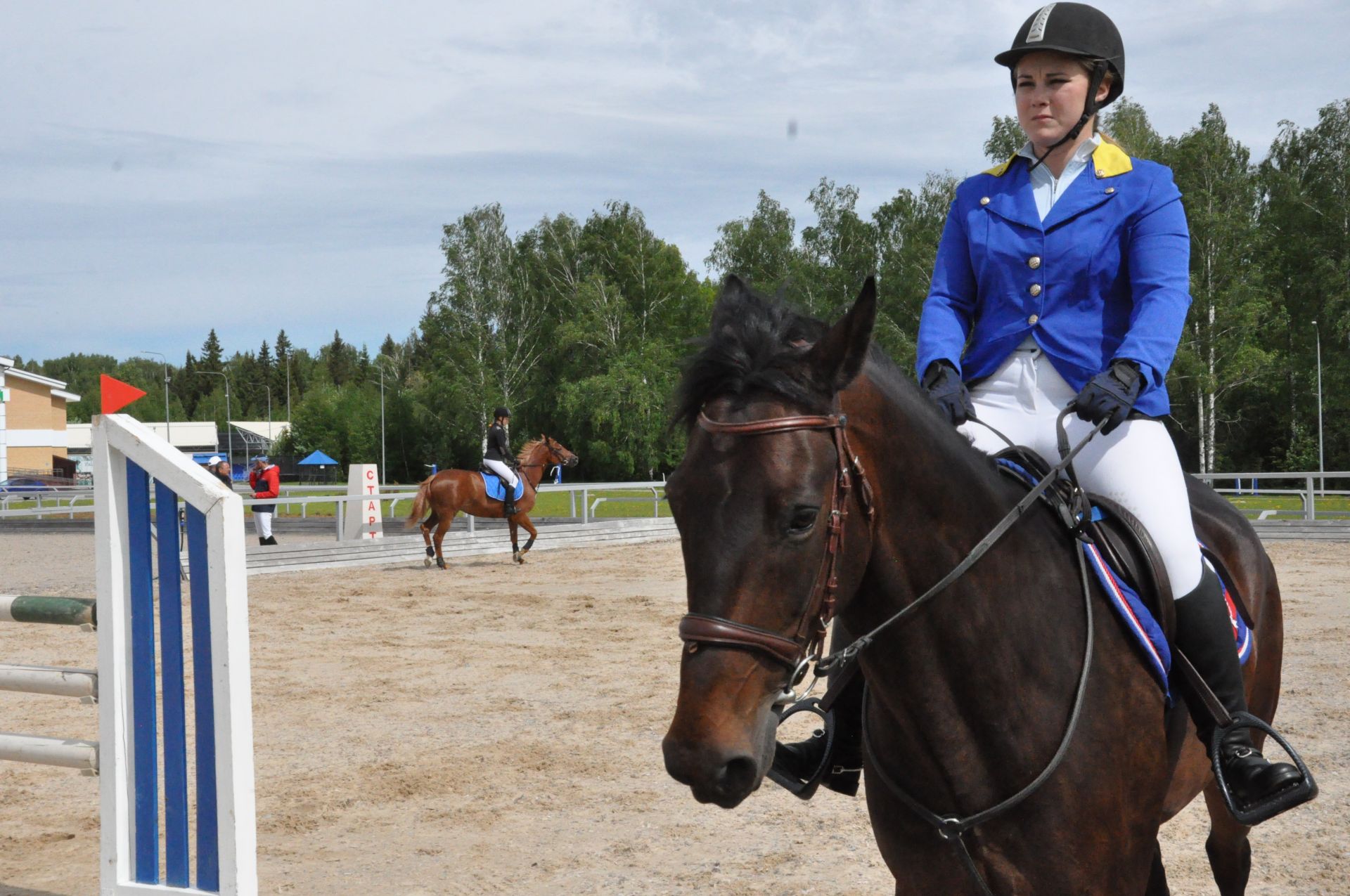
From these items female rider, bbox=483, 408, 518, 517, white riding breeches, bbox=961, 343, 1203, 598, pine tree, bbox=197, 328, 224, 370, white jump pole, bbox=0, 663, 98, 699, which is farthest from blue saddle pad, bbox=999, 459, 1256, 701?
pine tree, bbox=197, 328, 224, 370

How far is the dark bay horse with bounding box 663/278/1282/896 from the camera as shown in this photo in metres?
1.91

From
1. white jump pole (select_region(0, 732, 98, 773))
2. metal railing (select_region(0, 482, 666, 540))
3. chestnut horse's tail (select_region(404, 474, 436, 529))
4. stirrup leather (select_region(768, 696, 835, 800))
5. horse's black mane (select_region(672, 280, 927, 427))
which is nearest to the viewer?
horse's black mane (select_region(672, 280, 927, 427))

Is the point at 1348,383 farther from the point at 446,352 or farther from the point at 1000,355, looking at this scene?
the point at 1000,355

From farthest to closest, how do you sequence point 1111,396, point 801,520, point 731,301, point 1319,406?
point 1319,406 → point 1111,396 → point 731,301 → point 801,520

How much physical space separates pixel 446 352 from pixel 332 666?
155 ft

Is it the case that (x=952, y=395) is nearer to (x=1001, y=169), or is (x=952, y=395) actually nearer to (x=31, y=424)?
(x=1001, y=169)

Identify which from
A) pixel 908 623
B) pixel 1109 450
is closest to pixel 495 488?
pixel 1109 450

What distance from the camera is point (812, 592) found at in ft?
6.47

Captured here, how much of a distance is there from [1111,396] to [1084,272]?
0.42m

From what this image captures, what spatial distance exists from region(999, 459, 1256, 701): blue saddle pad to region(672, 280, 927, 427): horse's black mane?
747 mm

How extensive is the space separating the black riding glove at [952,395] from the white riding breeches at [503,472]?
1640cm

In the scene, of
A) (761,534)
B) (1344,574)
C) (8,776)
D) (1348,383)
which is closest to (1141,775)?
(761,534)

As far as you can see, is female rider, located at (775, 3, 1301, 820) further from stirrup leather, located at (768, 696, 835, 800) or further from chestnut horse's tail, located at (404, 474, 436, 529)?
chestnut horse's tail, located at (404, 474, 436, 529)

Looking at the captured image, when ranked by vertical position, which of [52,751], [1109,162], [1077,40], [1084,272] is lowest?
[52,751]
